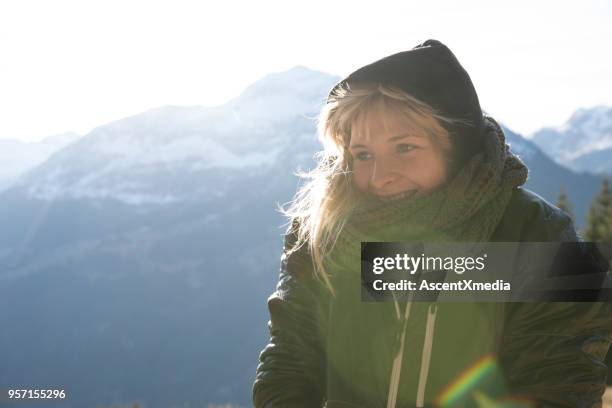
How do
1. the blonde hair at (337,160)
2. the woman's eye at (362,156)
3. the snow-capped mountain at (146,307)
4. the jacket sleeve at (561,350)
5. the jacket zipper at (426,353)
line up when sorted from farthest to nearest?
the snow-capped mountain at (146,307) → the woman's eye at (362,156) → the blonde hair at (337,160) → the jacket zipper at (426,353) → the jacket sleeve at (561,350)

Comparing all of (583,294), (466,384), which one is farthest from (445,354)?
(583,294)

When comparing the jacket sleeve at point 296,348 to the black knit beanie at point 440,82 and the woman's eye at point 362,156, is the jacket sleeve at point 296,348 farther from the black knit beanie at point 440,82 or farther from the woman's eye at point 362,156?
the black knit beanie at point 440,82

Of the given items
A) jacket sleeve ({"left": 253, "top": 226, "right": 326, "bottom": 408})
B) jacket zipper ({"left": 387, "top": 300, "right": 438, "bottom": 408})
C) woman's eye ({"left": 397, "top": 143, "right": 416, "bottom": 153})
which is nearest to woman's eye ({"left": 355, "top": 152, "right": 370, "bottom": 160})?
woman's eye ({"left": 397, "top": 143, "right": 416, "bottom": 153})

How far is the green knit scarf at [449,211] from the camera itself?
187 centimetres

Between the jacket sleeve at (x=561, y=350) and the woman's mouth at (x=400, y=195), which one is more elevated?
the woman's mouth at (x=400, y=195)

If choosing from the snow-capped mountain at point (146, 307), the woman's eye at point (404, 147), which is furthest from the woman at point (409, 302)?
the snow-capped mountain at point (146, 307)

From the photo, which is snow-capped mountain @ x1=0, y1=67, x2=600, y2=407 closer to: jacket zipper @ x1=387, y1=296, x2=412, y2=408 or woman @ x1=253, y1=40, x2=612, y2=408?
woman @ x1=253, y1=40, x2=612, y2=408

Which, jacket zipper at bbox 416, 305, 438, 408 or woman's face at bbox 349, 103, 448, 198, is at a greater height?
woman's face at bbox 349, 103, 448, 198

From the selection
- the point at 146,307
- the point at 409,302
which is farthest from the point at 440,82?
the point at 146,307

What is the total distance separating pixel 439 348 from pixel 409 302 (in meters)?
0.15

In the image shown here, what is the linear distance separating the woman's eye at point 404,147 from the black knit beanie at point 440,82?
120 millimetres

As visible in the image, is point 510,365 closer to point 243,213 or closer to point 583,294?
point 583,294

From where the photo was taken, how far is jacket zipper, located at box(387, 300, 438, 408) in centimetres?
186

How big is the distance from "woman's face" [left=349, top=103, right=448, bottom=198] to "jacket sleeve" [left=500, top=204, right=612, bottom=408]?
1.24 feet
